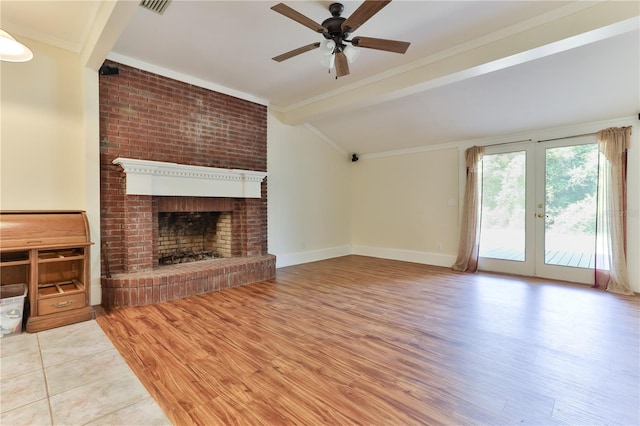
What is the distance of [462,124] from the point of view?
479 cm

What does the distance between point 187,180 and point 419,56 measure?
328 cm

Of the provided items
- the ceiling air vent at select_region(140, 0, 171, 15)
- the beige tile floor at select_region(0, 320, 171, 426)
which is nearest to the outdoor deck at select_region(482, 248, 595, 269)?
the beige tile floor at select_region(0, 320, 171, 426)

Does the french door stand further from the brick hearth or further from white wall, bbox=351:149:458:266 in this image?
the brick hearth

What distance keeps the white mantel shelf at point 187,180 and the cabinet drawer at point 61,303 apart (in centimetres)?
123

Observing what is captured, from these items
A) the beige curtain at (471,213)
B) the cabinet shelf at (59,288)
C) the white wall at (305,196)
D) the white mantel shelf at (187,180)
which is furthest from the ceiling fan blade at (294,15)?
the beige curtain at (471,213)

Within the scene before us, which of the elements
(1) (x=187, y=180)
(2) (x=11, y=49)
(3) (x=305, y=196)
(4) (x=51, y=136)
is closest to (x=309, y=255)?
(3) (x=305, y=196)

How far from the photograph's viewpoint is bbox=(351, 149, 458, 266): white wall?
5.56 metres

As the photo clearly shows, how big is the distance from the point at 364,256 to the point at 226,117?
405cm

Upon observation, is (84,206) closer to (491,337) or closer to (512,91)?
(491,337)

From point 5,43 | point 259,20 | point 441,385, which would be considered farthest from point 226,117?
point 441,385

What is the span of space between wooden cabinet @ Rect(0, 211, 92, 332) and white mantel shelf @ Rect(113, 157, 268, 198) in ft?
2.20

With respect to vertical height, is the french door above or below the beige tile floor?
above

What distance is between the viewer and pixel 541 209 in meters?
4.59

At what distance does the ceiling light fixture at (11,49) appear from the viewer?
1.90 m
